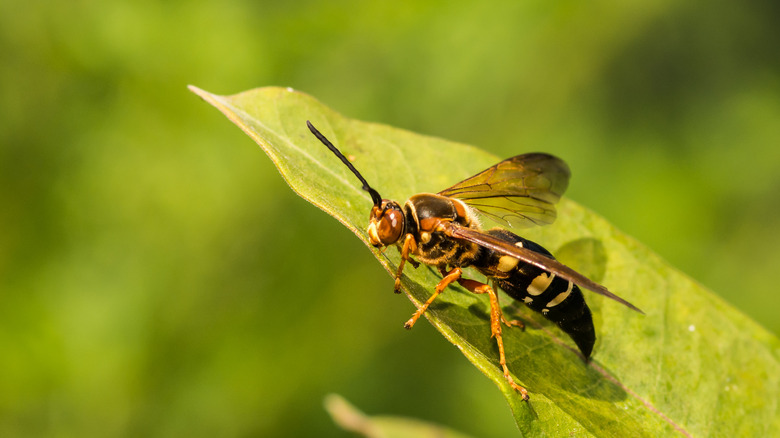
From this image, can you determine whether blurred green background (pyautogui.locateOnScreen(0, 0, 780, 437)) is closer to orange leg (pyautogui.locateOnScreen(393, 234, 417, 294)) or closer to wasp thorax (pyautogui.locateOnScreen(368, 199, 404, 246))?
orange leg (pyautogui.locateOnScreen(393, 234, 417, 294))

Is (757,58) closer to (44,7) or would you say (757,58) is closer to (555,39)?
(555,39)

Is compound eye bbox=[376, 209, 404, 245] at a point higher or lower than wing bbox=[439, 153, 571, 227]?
higher

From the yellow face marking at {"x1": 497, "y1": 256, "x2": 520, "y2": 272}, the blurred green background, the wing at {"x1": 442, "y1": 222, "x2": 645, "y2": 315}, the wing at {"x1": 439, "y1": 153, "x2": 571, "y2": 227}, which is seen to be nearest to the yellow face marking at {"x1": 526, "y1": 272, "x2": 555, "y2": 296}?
the yellow face marking at {"x1": 497, "y1": 256, "x2": 520, "y2": 272}

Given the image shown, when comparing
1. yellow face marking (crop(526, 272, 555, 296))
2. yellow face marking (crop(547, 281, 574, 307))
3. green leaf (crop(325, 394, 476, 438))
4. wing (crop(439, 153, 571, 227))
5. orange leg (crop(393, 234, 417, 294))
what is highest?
orange leg (crop(393, 234, 417, 294))

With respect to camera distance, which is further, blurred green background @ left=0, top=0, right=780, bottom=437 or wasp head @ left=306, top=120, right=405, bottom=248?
blurred green background @ left=0, top=0, right=780, bottom=437

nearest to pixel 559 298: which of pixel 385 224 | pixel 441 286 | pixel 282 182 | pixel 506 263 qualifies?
pixel 506 263

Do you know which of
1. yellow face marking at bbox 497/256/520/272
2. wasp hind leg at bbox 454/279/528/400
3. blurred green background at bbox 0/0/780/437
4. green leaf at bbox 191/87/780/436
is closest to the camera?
wasp hind leg at bbox 454/279/528/400

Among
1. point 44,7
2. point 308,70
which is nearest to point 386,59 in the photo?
point 308,70
